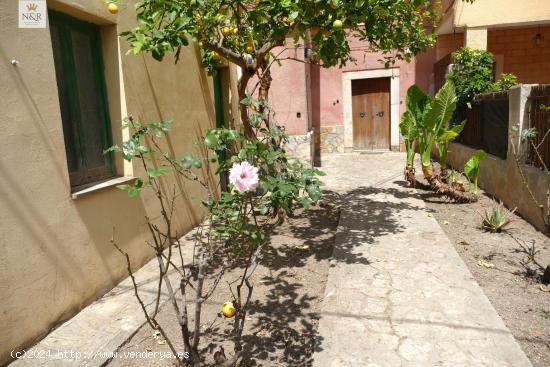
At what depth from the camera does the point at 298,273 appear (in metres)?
4.12

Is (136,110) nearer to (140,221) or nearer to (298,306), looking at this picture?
(140,221)

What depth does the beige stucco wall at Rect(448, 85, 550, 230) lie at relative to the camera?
4.91 m

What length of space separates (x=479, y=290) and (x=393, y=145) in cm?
1076

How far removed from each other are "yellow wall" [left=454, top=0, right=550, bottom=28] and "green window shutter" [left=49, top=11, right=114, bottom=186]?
834cm

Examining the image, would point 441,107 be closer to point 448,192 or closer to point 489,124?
point 489,124

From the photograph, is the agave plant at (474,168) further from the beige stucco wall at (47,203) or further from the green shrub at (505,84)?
the beige stucco wall at (47,203)

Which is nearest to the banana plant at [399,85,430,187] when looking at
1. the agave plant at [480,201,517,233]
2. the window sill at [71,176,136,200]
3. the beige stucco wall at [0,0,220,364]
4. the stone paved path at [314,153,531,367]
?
the stone paved path at [314,153,531,367]

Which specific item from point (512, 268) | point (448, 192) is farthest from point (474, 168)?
point (512, 268)

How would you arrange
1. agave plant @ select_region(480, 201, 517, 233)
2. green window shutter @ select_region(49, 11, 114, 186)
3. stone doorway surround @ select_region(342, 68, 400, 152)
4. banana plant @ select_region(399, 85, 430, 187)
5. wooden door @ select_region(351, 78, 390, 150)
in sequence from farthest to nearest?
wooden door @ select_region(351, 78, 390, 150) < stone doorway surround @ select_region(342, 68, 400, 152) < banana plant @ select_region(399, 85, 430, 187) < agave plant @ select_region(480, 201, 517, 233) < green window shutter @ select_region(49, 11, 114, 186)

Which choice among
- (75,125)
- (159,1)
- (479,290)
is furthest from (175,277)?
(479,290)

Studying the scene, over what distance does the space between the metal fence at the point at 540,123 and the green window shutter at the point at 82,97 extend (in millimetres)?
5091

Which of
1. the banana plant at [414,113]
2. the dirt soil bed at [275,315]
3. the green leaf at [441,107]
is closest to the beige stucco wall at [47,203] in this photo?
the dirt soil bed at [275,315]

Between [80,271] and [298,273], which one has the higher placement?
[80,271]

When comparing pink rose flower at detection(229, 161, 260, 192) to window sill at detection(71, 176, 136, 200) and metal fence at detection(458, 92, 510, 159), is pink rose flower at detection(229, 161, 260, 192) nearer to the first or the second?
window sill at detection(71, 176, 136, 200)
